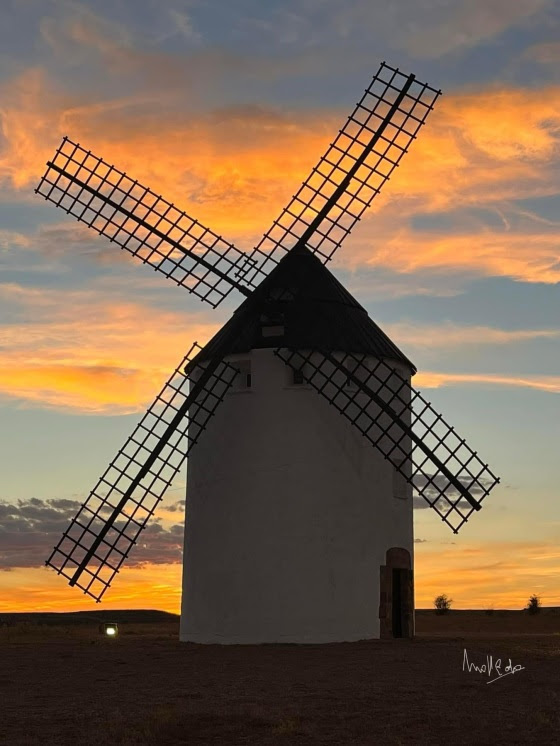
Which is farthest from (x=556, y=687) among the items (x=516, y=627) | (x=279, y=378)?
(x=516, y=627)

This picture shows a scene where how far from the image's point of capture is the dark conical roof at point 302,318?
2550 centimetres

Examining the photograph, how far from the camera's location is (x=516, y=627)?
138 feet

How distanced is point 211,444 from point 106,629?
30.5ft

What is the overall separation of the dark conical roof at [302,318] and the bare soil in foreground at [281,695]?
23.4ft

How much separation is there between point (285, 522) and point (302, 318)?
4.97 metres

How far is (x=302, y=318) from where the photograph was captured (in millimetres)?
25688

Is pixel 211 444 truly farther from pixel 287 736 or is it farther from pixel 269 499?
pixel 287 736

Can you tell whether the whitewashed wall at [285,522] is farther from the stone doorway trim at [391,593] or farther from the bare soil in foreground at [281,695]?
the bare soil in foreground at [281,695]

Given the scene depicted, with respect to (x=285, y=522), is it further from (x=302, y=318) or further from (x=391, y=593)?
(x=302, y=318)

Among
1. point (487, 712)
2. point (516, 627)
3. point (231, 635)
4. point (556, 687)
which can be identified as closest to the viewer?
point (487, 712)

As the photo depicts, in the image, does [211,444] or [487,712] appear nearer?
[487,712]
